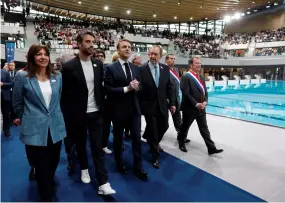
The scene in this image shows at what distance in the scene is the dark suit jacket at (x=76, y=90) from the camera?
2588 mm

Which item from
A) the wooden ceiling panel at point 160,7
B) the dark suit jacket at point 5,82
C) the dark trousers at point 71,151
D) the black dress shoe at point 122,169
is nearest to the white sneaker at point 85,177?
the dark trousers at point 71,151

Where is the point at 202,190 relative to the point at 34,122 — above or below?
below

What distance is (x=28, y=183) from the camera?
2.90 m

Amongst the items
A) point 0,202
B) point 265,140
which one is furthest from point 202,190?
point 265,140

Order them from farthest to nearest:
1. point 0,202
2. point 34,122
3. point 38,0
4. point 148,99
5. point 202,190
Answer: point 38,0 → point 148,99 → point 202,190 → point 0,202 → point 34,122

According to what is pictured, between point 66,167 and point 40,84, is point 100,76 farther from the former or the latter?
point 66,167

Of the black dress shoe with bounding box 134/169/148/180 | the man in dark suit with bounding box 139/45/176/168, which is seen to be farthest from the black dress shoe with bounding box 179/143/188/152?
the black dress shoe with bounding box 134/169/148/180

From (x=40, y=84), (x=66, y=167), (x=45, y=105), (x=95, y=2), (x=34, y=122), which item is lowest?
(x=66, y=167)

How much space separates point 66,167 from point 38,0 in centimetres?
2475

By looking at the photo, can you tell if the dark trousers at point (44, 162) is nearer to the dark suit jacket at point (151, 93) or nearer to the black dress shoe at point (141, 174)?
the black dress shoe at point (141, 174)

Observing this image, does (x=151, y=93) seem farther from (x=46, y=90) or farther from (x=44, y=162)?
(x=44, y=162)

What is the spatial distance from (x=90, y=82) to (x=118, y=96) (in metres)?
0.47

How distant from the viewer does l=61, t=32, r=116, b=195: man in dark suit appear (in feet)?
8.48

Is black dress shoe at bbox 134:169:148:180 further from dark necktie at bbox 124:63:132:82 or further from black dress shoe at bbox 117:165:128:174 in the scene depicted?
dark necktie at bbox 124:63:132:82
